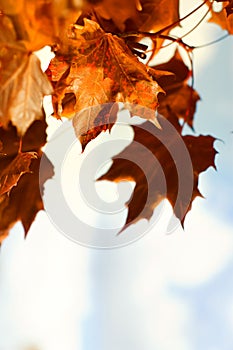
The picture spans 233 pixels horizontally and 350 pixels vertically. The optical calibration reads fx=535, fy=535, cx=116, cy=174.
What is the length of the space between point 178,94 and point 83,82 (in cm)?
37

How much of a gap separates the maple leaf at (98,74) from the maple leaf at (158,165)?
24 centimetres

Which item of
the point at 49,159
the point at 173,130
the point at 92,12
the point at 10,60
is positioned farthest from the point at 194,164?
the point at 10,60

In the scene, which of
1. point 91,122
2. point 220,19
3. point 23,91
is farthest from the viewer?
point 220,19

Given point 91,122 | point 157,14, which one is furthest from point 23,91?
point 157,14

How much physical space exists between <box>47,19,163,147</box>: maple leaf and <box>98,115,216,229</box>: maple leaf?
24cm

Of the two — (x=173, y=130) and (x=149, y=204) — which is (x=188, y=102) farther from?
(x=149, y=204)

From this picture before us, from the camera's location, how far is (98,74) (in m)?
0.63

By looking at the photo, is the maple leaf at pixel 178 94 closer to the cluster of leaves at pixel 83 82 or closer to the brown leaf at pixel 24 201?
the cluster of leaves at pixel 83 82

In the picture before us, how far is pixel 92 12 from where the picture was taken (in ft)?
2.03

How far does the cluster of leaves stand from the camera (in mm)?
412

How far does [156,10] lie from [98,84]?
0.83ft

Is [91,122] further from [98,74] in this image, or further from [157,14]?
[157,14]

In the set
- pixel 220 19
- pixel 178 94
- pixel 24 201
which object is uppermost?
pixel 220 19

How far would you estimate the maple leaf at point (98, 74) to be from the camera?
603 mm
